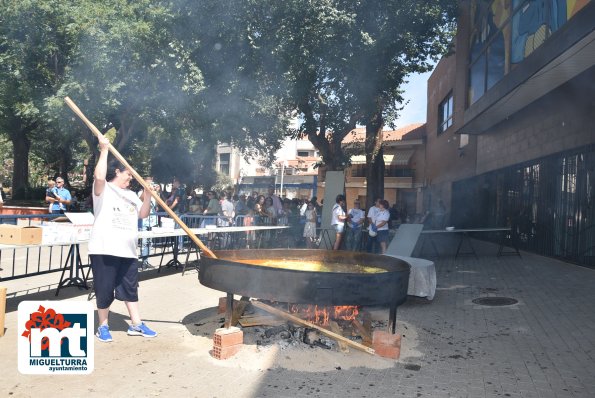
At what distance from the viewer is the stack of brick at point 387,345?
170 inches

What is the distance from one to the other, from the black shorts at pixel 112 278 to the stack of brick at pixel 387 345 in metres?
2.45

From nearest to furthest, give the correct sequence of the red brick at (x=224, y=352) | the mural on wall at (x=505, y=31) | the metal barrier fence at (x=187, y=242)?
the red brick at (x=224, y=352) < the metal barrier fence at (x=187, y=242) < the mural on wall at (x=505, y=31)

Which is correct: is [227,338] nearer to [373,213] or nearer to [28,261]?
[28,261]

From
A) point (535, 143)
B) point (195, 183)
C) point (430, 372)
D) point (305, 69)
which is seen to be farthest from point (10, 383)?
point (195, 183)

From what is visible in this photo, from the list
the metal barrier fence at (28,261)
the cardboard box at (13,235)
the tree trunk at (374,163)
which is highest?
the tree trunk at (374,163)

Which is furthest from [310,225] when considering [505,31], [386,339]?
[386,339]

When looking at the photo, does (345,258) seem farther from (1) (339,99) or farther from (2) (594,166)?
(1) (339,99)

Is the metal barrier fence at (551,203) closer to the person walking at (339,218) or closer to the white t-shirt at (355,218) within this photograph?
the white t-shirt at (355,218)

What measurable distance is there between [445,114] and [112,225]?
22.1 m

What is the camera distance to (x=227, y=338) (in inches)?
164

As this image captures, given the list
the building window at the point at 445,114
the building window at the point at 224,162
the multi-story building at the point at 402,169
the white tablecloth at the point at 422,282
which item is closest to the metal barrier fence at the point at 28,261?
the white tablecloth at the point at 422,282

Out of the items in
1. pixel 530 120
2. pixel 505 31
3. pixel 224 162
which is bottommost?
pixel 530 120

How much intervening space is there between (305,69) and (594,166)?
22.4 ft

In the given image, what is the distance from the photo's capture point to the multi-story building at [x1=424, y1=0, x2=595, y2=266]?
8.98 m
